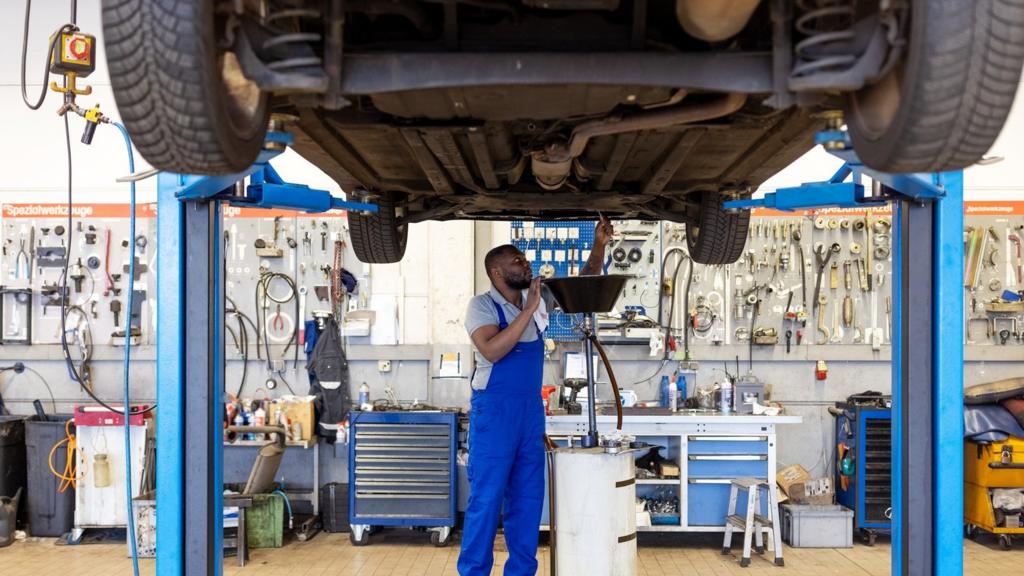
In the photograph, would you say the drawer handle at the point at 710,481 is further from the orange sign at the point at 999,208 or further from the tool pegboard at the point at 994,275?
the orange sign at the point at 999,208

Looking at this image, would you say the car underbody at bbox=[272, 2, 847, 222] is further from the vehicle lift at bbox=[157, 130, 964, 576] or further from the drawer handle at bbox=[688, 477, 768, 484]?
the drawer handle at bbox=[688, 477, 768, 484]

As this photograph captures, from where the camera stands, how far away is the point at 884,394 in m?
5.84

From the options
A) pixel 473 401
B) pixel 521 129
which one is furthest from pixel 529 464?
pixel 521 129

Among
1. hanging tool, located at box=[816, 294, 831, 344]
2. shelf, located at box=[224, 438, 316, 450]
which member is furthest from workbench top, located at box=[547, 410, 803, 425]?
shelf, located at box=[224, 438, 316, 450]

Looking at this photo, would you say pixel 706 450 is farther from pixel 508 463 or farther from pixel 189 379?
pixel 189 379

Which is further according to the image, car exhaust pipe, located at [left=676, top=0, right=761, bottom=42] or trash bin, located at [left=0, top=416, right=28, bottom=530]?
trash bin, located at [left=0, top=416, right=28, bottom=530]

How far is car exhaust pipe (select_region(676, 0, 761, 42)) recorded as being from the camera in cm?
158

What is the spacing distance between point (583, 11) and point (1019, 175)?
212 inches

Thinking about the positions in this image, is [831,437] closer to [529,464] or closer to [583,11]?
[529,464]

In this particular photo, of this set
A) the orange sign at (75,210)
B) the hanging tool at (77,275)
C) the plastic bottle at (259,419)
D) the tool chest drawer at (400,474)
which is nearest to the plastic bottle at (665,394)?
the tool chest drawer at (400,474)

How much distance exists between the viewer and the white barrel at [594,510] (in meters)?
3.41

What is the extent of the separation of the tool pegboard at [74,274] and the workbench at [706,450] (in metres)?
3.12

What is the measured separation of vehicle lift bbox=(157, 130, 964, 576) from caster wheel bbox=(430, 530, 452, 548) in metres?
2.92

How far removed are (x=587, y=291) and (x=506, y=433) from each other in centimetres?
72
